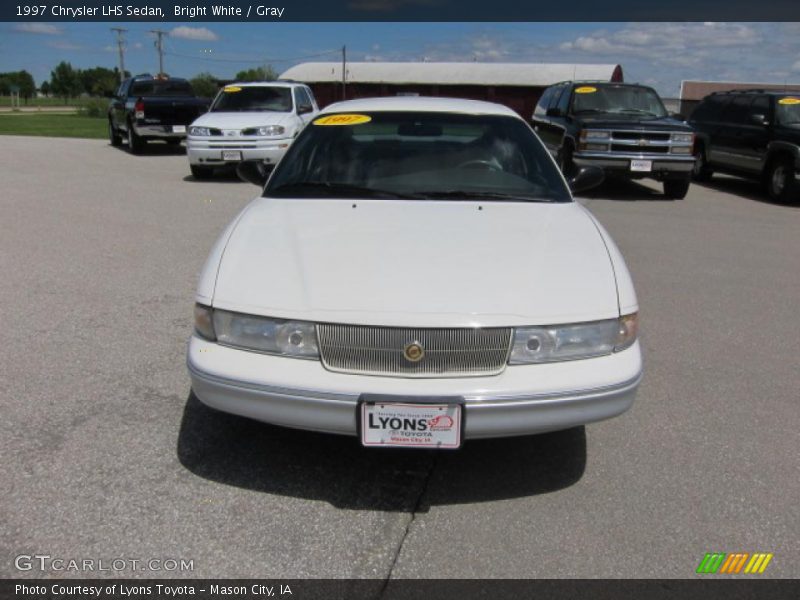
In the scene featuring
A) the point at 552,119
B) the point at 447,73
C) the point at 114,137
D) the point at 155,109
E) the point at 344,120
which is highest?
the point at 447,73

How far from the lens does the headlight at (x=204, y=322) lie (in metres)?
2.93

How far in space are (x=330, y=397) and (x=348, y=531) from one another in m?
0.52

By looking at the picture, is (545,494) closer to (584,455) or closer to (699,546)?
(584,455)

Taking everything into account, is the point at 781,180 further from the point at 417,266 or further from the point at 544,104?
the point at 417,266

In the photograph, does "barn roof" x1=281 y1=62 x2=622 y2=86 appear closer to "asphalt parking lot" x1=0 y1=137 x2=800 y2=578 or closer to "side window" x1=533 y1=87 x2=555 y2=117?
"side window" x1=533 y1=87 x2=555 y2=117

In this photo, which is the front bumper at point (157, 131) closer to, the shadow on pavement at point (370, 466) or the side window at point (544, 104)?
the side window at point (544, 104)

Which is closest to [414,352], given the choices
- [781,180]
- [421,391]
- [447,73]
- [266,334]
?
[421,391]

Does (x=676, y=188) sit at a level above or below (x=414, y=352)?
below

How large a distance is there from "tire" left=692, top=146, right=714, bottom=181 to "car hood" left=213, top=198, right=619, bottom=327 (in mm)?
12756

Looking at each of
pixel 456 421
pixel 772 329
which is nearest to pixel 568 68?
pixel 772 329

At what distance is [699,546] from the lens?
270 centimetres

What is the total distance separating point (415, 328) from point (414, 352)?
0.29ft

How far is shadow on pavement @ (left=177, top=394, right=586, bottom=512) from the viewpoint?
3.01m

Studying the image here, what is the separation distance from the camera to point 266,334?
9.27 feet
